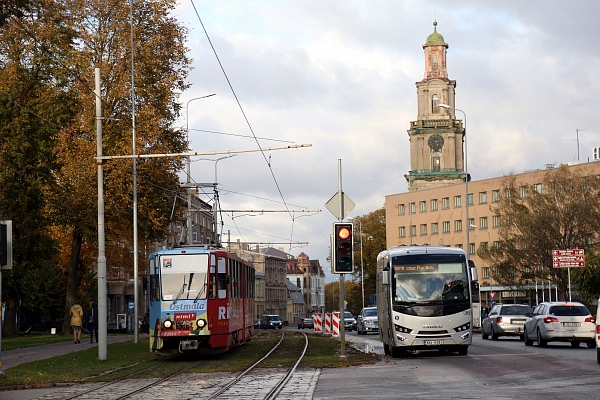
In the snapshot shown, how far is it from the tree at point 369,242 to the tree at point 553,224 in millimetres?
56396

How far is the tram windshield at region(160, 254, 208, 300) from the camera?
2794 cm

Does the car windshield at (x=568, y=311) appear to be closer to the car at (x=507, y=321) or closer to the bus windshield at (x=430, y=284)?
the bus windshield at (x=430, y=284)

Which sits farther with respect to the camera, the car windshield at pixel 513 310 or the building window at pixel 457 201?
the building window at pixel 457 201

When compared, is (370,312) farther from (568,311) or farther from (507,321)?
(568,311)

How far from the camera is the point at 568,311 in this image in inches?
1304

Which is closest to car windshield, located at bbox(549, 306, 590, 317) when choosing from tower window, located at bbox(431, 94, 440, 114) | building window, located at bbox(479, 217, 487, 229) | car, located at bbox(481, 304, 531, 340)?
car, located at bbox(481, 304, 531, 340)

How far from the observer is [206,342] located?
2806 centimetres

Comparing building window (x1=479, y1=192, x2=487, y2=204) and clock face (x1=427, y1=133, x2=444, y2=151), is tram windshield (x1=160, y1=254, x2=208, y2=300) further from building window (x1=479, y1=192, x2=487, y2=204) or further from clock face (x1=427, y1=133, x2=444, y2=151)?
clock face (x1=427, y1=133, x2=444, y2=151)

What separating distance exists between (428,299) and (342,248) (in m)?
3.76

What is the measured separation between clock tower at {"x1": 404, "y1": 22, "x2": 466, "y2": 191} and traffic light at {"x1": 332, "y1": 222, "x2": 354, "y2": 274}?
10713cm

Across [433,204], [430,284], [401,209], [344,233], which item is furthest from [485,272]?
[344,233]

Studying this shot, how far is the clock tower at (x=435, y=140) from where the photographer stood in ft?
437

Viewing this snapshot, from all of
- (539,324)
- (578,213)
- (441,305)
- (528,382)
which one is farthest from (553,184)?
(528,382)

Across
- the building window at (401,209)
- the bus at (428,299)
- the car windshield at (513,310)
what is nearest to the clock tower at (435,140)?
the building window at (401,209)
